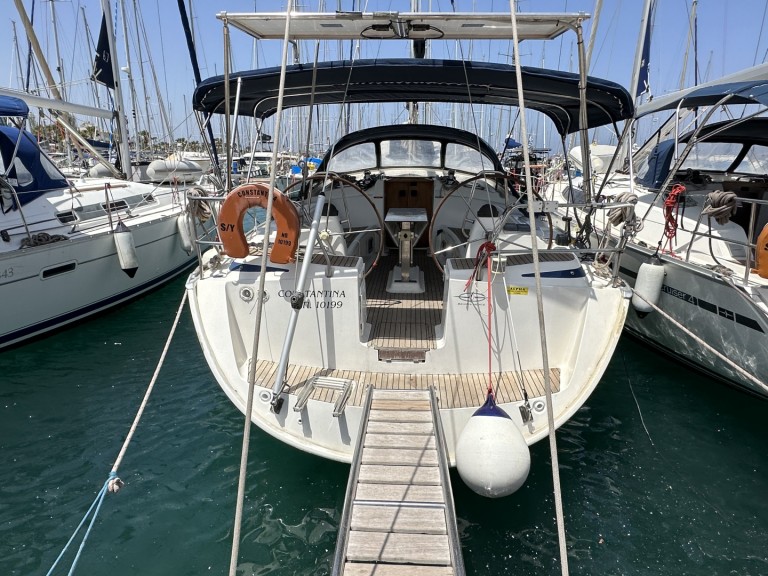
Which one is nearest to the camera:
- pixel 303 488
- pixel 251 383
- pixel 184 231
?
pixel 251 383

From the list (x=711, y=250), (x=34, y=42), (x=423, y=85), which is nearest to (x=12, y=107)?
(x=34, y=42)

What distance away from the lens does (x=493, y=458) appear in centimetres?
308

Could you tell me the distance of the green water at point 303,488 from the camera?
140 inches

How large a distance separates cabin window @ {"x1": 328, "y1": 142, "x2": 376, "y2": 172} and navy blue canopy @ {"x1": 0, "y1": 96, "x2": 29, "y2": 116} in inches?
175

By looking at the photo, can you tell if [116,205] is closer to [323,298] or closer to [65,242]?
[65,242]

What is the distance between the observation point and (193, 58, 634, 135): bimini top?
14.8ft

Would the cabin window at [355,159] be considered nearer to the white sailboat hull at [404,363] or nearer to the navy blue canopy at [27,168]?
the white sailboat hull at [404,363]

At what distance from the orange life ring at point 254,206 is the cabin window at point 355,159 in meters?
3.48

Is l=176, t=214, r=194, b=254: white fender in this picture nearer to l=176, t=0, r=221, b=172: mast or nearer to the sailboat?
the sailboat

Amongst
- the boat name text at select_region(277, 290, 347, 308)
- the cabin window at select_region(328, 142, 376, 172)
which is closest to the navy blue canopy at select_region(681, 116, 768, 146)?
the cabin window at select_region(328, 142, 376, 172)

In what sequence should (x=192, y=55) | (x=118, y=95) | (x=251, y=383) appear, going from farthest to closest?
(x=118, y=95) < (x=192, y=55) < (x=251, y=383)

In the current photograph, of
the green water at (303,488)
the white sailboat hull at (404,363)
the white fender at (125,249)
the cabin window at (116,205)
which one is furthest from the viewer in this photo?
the cabin window at (116,205)

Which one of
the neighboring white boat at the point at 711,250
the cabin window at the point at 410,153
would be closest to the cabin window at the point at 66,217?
the cabin window at the point at 410,153

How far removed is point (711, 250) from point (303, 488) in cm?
471
